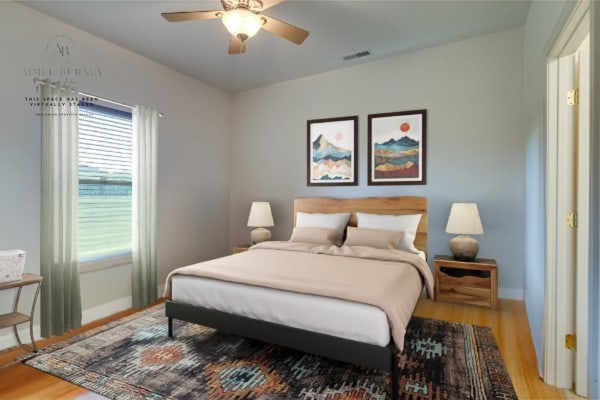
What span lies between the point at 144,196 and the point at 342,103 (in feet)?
8.79

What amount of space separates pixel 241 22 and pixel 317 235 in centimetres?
229

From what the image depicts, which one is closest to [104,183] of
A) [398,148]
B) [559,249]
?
[398,148]

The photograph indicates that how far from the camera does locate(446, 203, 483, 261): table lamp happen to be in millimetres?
3162

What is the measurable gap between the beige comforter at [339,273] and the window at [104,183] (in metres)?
1.12

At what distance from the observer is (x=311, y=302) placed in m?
1.99

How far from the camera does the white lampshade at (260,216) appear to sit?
421 centimetres

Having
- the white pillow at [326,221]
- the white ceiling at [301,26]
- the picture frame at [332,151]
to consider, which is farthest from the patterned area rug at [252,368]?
the white ceiling at [301,26]

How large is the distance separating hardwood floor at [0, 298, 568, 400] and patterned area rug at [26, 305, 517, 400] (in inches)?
2.5

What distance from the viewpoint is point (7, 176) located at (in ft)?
8.16

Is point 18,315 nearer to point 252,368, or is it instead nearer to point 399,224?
point 252,368

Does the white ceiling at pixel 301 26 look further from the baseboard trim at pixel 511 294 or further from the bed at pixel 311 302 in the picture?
the baseboard trim at pixel 511 294

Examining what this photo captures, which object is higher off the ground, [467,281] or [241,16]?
[241,16]

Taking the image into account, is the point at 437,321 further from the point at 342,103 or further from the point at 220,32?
the point at 220,32

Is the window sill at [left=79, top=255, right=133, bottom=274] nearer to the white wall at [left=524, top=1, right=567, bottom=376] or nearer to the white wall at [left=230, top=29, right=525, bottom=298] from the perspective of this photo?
the white wall at [left=230, top=29, right=525, bottom=298]
